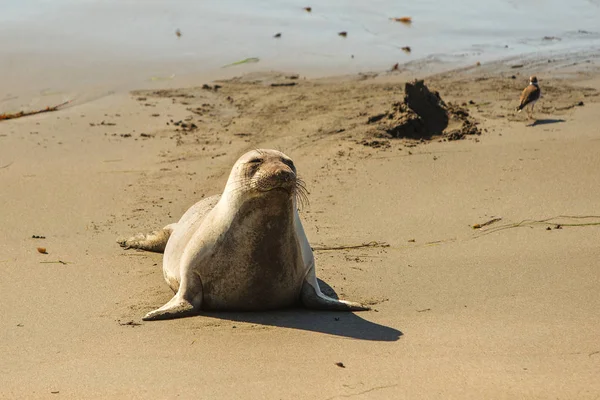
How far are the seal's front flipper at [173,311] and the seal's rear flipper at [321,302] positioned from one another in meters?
0.71

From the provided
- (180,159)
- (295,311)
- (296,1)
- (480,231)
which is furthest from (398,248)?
(296,1)

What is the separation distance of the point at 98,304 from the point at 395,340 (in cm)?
211

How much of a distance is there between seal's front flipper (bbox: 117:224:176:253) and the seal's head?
1.80 m

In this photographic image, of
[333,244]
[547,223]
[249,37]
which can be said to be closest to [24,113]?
[333,244]

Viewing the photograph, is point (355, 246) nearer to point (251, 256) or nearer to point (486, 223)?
point (486, 223)

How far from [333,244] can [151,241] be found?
1.50 meters

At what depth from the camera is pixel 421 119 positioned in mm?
11148

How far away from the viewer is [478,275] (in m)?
7.07

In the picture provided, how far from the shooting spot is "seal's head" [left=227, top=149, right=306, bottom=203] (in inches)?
227

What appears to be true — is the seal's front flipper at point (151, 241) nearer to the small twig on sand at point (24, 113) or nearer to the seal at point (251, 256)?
the seal at point (251, 256)

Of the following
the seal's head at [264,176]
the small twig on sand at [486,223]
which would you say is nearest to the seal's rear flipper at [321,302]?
the seal's head at [264,176]

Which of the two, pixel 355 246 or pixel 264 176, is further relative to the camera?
pixel 355 246

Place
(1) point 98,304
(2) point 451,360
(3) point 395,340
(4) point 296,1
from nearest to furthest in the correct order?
1. (2) point 451,360
2. (3) point 395,340
3. (1) point 98,304
4. (4) point 296,1

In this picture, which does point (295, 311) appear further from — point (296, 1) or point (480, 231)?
point (296, 1)
